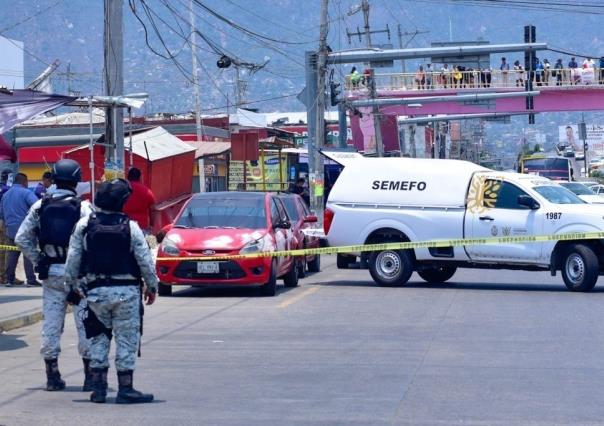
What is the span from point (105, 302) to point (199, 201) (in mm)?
10028

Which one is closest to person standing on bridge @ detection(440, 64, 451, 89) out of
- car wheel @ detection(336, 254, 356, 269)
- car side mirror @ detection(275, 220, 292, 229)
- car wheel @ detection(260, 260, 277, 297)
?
car wheel @ detection(336, 254, 356, 269)

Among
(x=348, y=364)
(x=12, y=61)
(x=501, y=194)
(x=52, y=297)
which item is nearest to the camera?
(x=52, y=297)

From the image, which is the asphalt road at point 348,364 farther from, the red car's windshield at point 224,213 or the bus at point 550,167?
the bus at point 550,167

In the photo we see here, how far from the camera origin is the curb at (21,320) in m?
14.2

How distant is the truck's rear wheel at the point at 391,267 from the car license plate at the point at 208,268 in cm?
350

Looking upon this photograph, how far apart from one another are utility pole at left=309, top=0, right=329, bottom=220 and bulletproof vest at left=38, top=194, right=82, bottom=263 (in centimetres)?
2334

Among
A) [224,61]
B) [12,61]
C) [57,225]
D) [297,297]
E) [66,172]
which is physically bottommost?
[297,297]

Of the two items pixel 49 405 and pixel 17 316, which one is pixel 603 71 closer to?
pixel 17 316

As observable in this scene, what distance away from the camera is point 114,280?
30.7 ft

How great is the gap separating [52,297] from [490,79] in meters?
56.5

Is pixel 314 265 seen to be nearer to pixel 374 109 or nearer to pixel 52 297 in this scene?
pixel 52 297

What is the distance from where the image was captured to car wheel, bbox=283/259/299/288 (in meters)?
19.7

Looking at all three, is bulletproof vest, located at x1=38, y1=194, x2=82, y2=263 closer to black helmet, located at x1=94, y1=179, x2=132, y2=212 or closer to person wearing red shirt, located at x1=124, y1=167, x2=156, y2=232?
black helmet, located at x1=94, y1=179, x2=132, y2=212

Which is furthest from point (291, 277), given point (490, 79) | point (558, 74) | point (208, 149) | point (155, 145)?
point (558, 74)
